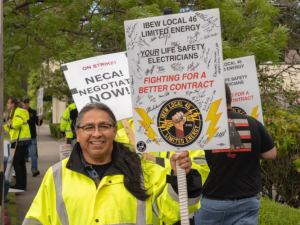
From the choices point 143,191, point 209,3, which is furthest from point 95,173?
point 209,3

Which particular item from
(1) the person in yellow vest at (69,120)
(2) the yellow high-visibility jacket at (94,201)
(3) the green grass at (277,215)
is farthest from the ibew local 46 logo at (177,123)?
(1) the person in yellow vest at (69,120)

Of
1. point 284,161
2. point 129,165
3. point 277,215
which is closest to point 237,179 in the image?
point 129,165

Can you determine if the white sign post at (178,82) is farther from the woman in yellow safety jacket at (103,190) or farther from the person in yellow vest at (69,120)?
the person in yellow vest at (69,120)

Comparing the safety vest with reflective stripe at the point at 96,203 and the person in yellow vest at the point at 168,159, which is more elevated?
the person in yellow vest at the point at 168,159

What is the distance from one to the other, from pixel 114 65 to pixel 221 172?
158cm

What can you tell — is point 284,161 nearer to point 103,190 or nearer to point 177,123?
point 177,123

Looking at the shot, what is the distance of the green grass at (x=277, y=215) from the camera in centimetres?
602

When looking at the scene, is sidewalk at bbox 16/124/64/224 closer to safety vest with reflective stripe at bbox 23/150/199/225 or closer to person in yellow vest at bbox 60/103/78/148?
person in yellow vest at bbox 60/103/78/148

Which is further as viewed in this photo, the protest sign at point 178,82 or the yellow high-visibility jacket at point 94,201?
the protest sign at point 178,82

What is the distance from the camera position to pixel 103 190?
8.57 feet

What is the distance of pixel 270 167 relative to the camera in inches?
302

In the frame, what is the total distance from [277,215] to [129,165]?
4104mm

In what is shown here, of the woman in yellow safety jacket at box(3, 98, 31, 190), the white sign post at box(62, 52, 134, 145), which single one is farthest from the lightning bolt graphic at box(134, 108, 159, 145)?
the woman in yellow safety jacket at box(3, 98, 31, 190)

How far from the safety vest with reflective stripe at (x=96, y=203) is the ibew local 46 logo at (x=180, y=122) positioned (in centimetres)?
29
